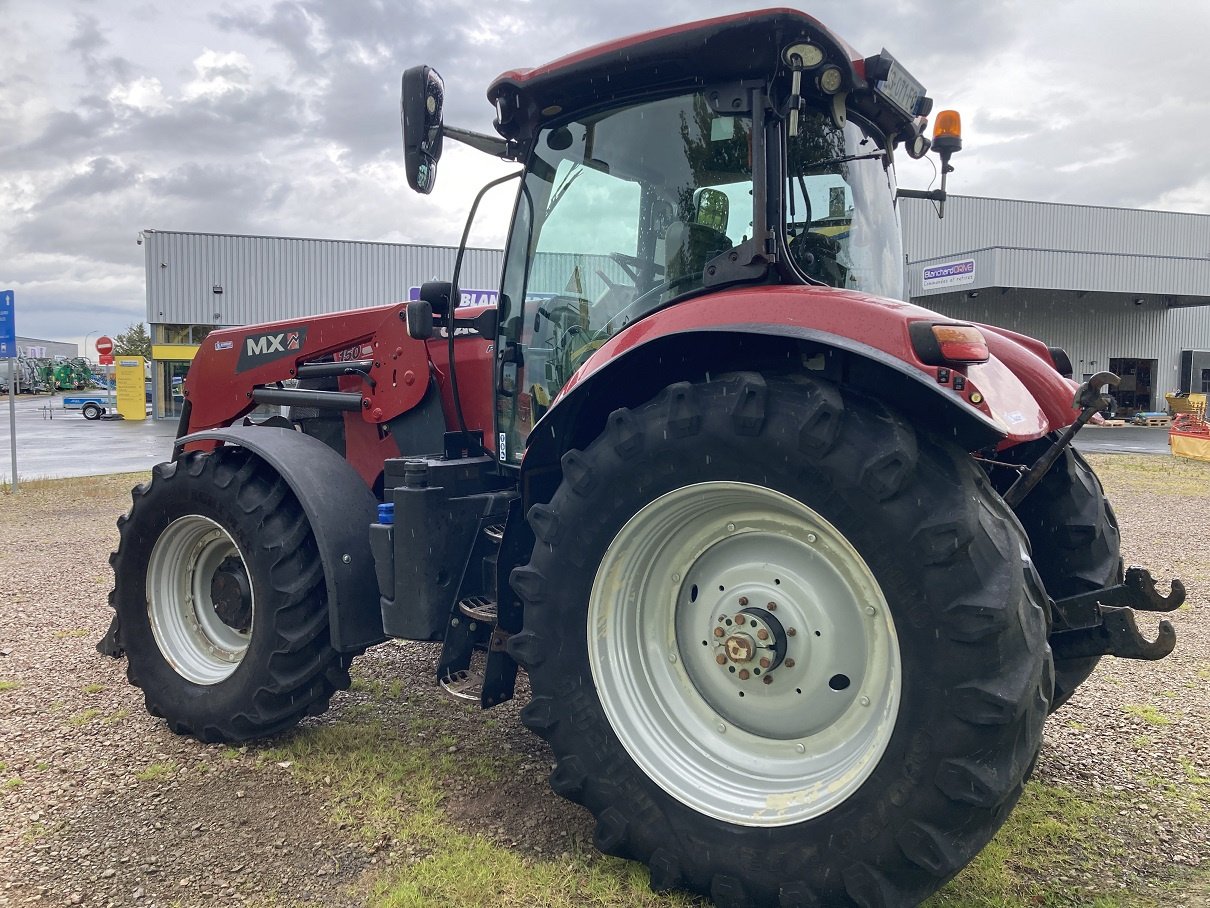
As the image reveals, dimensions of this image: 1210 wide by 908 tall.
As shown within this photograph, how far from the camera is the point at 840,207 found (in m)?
3.08

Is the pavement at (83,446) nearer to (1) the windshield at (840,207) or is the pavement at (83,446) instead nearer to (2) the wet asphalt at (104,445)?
(2) the wet asphalt at (104,445)

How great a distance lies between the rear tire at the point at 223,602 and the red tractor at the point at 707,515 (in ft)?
0.05

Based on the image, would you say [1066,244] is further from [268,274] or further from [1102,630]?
[1102,630]

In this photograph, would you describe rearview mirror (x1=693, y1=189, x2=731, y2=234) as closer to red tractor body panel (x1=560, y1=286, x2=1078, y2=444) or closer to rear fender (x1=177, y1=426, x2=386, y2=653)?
red tractor body panel (x1=560, y1=286, x2=1078, y2=444)

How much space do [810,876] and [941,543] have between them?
92 centimetres

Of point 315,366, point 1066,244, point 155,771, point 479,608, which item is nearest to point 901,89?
point 479,608

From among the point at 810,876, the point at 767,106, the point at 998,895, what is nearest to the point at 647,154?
the point at 767,106

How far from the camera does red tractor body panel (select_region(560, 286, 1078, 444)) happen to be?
227cm

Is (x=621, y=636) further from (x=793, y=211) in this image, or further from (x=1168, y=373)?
(x=1168, y=373)

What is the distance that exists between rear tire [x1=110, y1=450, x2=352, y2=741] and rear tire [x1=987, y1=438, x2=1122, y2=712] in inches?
108

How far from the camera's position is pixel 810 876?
2262 millimetres

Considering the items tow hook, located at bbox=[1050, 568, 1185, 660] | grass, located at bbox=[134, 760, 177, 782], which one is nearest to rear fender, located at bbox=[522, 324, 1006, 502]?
tow hook, located at bbox=[1050, 568, 1185, 660]

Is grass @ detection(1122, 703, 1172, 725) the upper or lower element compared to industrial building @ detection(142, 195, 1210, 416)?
lower

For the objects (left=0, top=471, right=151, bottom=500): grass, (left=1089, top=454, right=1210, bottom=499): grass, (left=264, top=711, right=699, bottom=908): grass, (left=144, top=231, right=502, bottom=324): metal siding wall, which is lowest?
(left=0, top=471, right=151, bottom=500): grass
